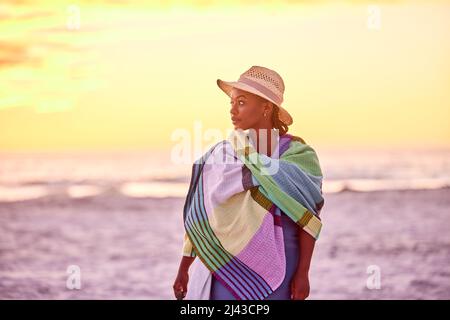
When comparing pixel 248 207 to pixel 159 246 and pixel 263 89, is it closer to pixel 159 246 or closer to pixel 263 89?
pixel 263 89

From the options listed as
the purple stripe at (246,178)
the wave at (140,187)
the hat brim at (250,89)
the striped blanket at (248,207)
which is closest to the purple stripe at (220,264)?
the striped blanket at (248,207)

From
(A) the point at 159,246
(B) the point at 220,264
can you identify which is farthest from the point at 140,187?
(B) the point at 220,264

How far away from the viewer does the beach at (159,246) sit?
24.7ft

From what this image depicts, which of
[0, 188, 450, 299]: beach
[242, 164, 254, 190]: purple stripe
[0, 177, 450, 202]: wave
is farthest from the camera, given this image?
[0, 177, 450, 202]: wave

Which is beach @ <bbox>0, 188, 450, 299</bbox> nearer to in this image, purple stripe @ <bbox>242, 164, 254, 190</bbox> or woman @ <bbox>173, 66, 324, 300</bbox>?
woman @ <bbox>173, 66, 324, 300</bbox>

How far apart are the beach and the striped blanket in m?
4.39

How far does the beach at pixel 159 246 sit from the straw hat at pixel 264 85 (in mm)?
4477

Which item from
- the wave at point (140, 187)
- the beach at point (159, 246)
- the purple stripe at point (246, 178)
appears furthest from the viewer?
the wave at point (140, 187)

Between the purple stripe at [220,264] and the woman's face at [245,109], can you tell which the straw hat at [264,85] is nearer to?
the woman's face at [245,109]

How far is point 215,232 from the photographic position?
8.77ft

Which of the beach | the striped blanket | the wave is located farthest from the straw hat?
the wave

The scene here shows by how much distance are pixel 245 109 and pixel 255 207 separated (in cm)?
30

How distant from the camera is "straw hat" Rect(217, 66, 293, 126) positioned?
8.76 feet

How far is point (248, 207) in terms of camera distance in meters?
2.64
